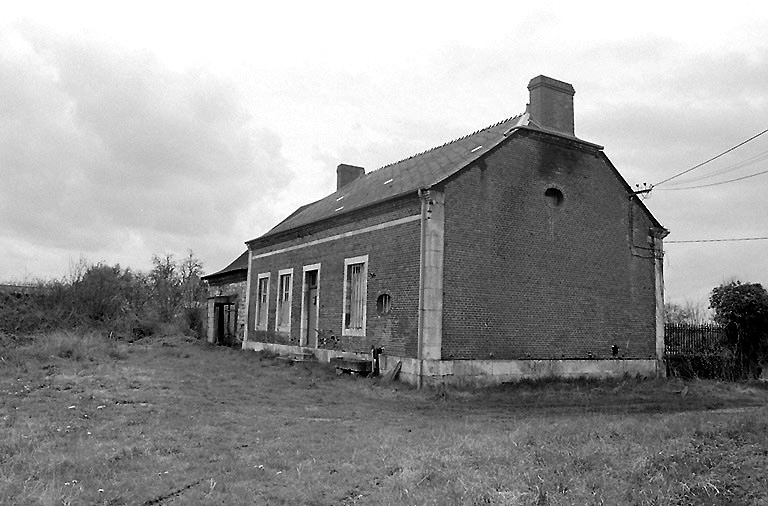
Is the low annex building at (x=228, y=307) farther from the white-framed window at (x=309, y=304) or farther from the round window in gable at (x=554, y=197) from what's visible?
the round window in gable at (x=554, y=197)

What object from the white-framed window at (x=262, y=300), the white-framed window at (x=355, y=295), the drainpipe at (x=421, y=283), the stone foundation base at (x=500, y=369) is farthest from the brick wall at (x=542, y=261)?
the white-framed window at (x=262, y=300)

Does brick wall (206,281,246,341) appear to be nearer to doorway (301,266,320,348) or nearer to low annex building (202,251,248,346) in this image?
low annex building (202,251,248,346)

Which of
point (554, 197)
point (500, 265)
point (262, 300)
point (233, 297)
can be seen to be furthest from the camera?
point (233, 297)

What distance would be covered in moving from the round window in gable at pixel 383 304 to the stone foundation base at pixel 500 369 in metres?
1.26

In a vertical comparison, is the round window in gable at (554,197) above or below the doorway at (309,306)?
above

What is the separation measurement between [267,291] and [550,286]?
12557mm

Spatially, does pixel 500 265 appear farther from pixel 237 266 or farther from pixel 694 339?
pixel 237 266

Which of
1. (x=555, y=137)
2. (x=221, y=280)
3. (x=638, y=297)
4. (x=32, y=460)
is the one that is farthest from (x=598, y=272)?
(x=221, y=280)

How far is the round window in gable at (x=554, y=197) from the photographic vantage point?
59.1 ft

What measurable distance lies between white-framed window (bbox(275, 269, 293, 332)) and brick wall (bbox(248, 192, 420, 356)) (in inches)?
16.6

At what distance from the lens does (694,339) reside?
21.2 m

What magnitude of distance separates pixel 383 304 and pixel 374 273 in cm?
101

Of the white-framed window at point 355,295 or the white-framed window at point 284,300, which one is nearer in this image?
the white-framed window at point 355,295

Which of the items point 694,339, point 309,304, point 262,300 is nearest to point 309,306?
point 309,304
